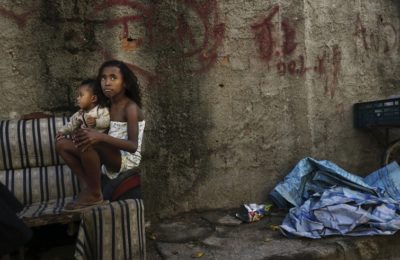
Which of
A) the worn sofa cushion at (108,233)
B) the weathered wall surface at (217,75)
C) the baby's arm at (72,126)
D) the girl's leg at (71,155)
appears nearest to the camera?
the worn sofa cushion at (108,233)

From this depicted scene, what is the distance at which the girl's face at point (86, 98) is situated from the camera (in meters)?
2.82

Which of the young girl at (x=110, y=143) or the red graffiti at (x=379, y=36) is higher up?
the red graffiti at (x=379, y=36)

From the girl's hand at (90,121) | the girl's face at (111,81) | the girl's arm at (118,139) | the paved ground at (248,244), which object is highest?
the girl's face at (111,81)

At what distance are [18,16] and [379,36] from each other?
12.4ft

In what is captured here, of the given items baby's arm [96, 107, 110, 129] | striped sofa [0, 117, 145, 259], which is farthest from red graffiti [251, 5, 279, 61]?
striped sofa [0, 117, 145, 259]

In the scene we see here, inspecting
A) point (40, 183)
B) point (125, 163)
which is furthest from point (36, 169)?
point (125, 163)

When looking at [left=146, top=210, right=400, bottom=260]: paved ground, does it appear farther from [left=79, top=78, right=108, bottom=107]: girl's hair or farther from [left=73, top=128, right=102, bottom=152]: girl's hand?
[left=79, top=78, right=108, bottom=107]: girl's hair

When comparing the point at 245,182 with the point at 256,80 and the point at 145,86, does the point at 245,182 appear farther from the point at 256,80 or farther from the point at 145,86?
the point at 145,86

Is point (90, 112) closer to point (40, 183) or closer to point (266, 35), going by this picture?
point (40, 183)

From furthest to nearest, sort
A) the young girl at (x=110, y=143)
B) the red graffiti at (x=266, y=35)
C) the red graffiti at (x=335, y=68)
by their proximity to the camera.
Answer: the red graffiti at (x=335, y=68) → the red graffiti at (x=266, y=35) → the young girl at (x=110, y=143)

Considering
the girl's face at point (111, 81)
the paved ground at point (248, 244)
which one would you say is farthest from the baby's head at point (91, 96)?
the paved ground at point (248, 244)

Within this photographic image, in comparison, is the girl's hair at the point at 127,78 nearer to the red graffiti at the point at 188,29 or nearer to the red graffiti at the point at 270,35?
the red graffiti at the point at 188,29

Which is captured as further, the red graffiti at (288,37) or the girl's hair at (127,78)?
the red graffiti at (288,37)

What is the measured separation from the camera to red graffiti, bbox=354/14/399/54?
4.46 m
